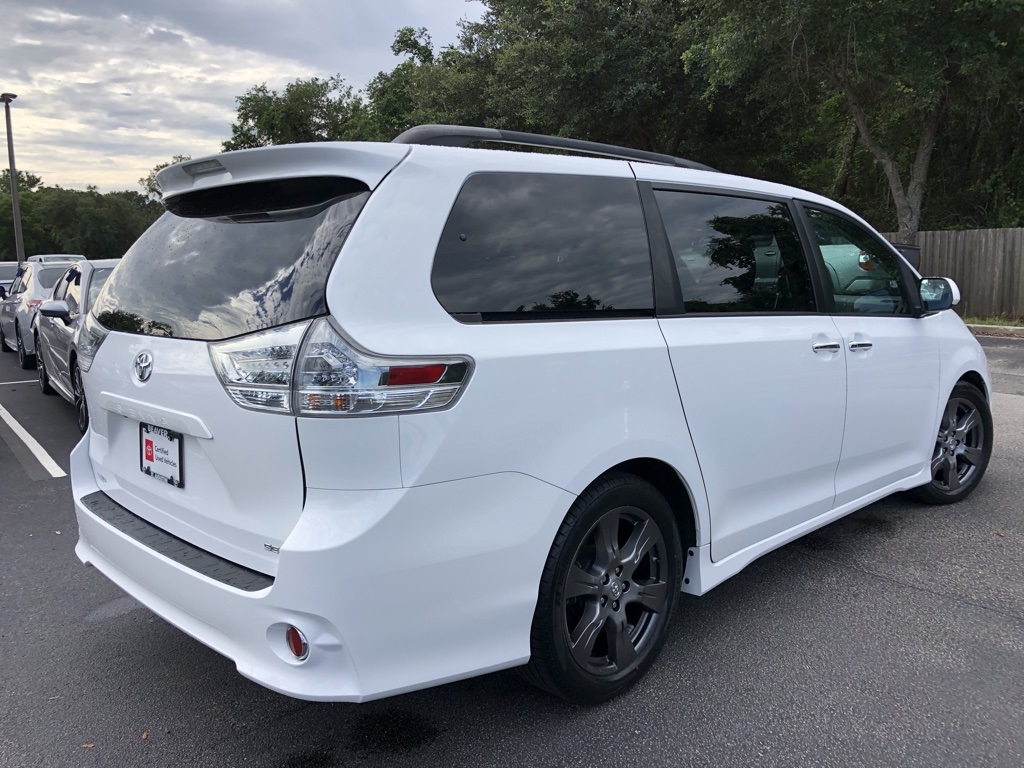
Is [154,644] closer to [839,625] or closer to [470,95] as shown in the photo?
[839,625]

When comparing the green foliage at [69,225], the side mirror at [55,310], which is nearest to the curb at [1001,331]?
the side mirror at [55,310]

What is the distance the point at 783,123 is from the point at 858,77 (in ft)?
24.2

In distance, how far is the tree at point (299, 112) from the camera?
40000 millimetres

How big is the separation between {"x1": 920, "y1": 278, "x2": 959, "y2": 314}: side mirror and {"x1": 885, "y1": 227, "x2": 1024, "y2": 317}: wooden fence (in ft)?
46.2

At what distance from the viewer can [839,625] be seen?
3.19m

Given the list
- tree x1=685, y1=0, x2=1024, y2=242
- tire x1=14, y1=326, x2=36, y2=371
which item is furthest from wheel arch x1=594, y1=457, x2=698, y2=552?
tree x1=685, y1=0, x2=1024, y2=242

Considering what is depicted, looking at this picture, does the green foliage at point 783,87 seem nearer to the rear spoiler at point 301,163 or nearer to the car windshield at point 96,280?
A: the car windshield at point 96,280

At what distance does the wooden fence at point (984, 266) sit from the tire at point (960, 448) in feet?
44.2

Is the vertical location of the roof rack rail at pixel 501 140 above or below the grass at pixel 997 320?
above

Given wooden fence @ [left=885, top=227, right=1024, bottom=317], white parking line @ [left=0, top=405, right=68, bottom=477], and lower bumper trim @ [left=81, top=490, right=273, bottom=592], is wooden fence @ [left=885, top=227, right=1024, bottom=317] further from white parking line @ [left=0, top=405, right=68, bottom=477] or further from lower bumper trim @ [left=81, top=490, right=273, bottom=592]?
lower bumper trim @ [left=81, top=490, right=273, bottom=592]

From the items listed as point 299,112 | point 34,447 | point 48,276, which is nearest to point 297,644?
point 34,447

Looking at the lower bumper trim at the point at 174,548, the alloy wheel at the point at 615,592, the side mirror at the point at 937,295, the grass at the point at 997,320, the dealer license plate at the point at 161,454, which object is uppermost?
the side mirror at the point at 937,295

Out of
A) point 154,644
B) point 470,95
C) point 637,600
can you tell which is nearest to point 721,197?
point 637,600

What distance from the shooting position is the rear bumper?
1.96 m
